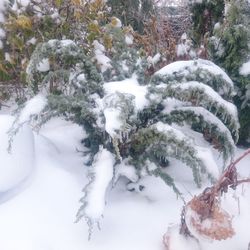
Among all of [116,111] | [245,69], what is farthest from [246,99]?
[116,111]

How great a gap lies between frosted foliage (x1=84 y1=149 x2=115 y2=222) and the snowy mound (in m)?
0.38

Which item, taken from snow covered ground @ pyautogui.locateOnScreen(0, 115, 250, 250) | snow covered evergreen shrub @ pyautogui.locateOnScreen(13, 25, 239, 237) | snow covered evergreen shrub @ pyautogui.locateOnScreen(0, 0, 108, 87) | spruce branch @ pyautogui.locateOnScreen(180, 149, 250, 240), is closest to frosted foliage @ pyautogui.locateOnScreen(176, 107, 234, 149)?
snow covered evergreen shrub @ pyautogui.locateOnScreen(13, 25, 239, 237)

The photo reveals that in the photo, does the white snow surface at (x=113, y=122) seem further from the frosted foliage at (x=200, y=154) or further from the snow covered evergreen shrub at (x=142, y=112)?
the frosted foliage at (x=200, y=154)

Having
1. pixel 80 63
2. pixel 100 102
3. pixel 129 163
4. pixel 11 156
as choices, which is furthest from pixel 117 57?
pixel 11 156

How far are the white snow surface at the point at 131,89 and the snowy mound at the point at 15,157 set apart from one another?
506 mm

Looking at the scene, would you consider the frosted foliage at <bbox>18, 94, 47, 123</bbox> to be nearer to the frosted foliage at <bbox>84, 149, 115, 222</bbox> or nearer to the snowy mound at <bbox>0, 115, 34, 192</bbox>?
the snowy mound at <bbox>0, 115, 34, 192</bbox>

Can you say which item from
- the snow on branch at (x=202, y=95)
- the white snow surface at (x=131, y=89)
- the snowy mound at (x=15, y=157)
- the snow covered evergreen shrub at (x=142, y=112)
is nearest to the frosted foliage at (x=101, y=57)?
the snow covered evergreen shrub at (x=142, y=112)

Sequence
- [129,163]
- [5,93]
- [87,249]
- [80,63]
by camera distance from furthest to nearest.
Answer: [5,93] → [80,63] → [129,163] → [87,249]

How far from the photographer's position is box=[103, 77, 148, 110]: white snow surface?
2.14 m

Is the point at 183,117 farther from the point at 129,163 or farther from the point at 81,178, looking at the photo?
the point at 81,178

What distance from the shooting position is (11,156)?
2150 millimetres

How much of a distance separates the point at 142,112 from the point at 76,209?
23.9 inches

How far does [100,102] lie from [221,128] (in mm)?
648

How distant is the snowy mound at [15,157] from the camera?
6.91 feet
